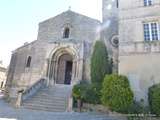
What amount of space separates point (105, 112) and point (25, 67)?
12.4 metres

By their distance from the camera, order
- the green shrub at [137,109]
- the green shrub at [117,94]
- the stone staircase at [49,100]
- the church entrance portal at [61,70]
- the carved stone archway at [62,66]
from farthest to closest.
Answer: the church entrance portal at [61,70] → the carved stone archway at [62,66] → the stone staircase at [49,100] → the green shrub at [137,109] → the green shrub at [117,94]

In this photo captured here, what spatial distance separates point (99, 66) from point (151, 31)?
496 centimetres

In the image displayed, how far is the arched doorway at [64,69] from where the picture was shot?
18.2 meters

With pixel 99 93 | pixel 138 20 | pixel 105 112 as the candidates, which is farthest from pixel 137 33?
pixel 105 112

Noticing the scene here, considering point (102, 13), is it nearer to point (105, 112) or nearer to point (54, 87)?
point (54, 87)

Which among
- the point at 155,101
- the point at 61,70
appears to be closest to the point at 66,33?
the point at 61,70

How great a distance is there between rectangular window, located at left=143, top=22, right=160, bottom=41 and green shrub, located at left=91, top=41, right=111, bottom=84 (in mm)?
3826

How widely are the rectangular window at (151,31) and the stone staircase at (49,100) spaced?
789cm

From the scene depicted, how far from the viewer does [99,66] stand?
14078mm

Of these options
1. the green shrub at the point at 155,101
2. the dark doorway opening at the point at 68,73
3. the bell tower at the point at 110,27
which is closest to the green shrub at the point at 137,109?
the green shrub at the point at 155,101

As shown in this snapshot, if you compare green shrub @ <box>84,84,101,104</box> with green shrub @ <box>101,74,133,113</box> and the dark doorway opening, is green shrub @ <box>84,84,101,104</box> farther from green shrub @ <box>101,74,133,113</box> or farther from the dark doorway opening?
the dark doorway opening

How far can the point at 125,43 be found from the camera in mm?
12898

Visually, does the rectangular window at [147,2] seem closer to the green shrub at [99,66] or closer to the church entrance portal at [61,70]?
the green shrub at [99,66]

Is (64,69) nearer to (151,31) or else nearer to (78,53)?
(78,53)
